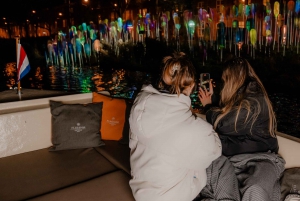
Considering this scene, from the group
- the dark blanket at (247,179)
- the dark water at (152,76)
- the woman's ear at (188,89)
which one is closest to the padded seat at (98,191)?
the dark blanket at (247,179)

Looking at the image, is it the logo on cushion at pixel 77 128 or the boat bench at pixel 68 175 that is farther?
the logo on cushion at pixel 77 128

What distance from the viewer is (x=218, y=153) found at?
1654 mm

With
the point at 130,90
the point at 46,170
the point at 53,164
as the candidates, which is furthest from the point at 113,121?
the point at 130,90

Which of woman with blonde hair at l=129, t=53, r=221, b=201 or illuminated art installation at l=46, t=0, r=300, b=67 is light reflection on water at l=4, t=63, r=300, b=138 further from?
woman with blonde hair at l=129, t=53, r=221, b=201

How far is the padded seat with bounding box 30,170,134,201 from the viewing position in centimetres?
194

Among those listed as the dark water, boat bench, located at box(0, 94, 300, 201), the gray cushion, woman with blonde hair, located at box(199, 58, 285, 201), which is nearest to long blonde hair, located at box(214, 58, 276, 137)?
woman with blonde hair, located at box(199, 58, 285, 201)

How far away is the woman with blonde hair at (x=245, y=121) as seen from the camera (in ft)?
6.56

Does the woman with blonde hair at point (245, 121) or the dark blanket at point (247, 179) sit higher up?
the woman with blonde hair at point (245, 121)

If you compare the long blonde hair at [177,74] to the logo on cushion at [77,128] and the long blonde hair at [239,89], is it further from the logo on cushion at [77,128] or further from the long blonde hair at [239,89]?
the logo on cushion at [77,128]

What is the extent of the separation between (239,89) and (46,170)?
1.67 m

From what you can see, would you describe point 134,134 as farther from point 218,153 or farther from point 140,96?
point 218,153

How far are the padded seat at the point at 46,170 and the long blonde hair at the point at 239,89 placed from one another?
3.52 feet

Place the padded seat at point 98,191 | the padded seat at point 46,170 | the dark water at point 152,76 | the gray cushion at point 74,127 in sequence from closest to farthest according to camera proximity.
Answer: the padded seat at point 98,191 < the padded seat at point 46,170 < the gray cushion at point 74,127 < the dark water at point 152,76

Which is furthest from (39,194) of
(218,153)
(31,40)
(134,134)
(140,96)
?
(31,40)
